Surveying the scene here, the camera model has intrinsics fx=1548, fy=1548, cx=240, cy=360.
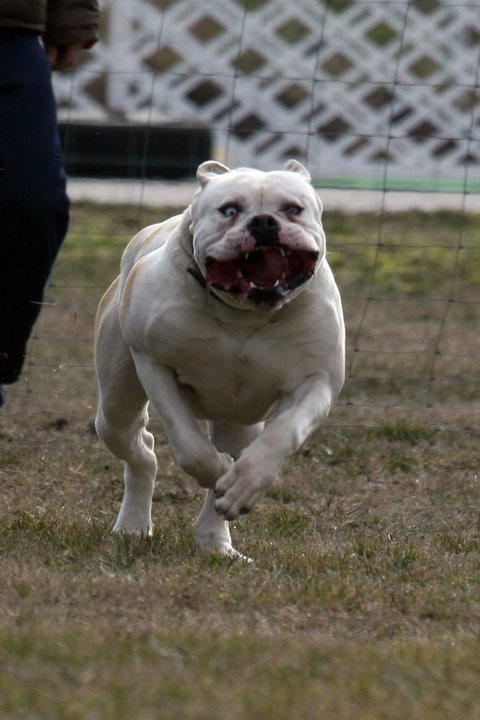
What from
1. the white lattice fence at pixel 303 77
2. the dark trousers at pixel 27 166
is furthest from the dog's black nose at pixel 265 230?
the white lattice fence at pixel 303 77

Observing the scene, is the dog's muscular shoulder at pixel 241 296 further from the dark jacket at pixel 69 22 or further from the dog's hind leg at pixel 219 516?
the dark jacket at pixel 69 22

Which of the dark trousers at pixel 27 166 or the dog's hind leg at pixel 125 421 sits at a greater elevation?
the dark trousers at pixel 27 166

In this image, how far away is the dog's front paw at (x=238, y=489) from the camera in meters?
3.60

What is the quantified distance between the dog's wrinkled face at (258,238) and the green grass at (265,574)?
0.68 meters

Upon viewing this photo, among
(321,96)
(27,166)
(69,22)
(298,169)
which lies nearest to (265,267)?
(298,169)

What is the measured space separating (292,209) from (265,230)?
5.2 inches

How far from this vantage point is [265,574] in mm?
3684

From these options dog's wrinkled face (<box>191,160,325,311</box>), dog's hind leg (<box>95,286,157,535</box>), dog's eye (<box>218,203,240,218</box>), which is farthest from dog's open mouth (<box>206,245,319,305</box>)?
dog's hind leg (<box>95,286,157,535</box>)

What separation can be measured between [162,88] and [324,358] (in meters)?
13.3

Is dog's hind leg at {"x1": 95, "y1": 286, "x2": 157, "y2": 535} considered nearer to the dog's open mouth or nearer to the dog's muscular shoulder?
the dog's muscular shoulder

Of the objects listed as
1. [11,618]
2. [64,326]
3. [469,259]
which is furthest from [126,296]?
[469,259]

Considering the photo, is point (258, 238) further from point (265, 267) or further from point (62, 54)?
point (62, 54)

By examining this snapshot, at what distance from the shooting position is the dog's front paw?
142 inches

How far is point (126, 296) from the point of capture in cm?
395
